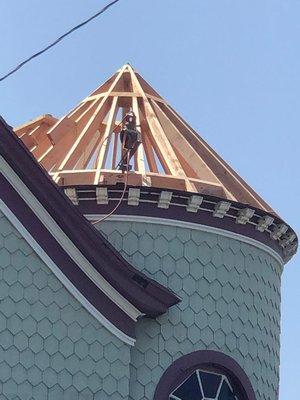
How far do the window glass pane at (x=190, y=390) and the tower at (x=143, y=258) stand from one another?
2cm

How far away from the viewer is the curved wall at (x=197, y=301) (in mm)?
16672

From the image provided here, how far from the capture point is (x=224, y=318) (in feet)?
56.9

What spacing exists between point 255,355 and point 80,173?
13.0 feet

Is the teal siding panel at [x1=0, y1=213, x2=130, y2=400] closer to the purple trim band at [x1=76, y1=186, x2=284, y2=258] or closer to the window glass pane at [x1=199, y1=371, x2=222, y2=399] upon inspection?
the window glass pane at [x1=199, y1=371, x2=222, y2=399]

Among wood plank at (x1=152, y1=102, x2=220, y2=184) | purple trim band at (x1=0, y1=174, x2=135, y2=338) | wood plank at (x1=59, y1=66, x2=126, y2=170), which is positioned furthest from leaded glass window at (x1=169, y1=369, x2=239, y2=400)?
wood plank at (x1=59, y1=66, x2=126, y2=170)

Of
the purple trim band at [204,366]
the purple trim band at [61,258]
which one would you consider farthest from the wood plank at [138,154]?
the purple trim band at [204,366]

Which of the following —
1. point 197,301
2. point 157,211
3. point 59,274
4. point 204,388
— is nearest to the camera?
point 59,274

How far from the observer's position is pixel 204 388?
55.8 ft

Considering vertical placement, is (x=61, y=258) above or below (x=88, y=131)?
below

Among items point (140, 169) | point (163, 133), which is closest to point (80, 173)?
Result: point (140, 169)

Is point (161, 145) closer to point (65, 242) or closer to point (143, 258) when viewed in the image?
point (143, 258)

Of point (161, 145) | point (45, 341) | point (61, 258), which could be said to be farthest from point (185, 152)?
point (45, 341)

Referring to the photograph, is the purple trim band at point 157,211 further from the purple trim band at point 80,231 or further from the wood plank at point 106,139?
the purple trim band at point 80,231

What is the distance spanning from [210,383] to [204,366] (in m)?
0.29
